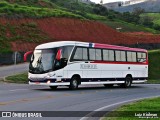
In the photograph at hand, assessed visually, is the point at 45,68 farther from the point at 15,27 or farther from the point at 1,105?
the point at 15,27

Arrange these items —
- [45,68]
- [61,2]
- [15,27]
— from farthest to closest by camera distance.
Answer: [61,2] → [15,27] → [45,68]

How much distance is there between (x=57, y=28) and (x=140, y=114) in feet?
172

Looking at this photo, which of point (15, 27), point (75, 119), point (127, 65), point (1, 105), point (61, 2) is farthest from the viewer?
point (61, 2)

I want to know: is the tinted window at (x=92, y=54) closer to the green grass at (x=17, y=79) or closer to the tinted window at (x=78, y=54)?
the tinted window at (x=78, y=54)

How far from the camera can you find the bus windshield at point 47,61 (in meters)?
25.9

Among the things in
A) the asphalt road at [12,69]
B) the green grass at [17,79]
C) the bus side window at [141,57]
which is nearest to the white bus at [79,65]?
the bus side window at [141,57]

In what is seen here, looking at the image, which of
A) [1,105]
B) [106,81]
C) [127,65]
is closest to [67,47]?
[106,81]

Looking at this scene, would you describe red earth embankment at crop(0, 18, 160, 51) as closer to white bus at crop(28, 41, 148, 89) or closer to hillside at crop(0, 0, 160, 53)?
hillside at crop(0, 0, 160, 53)

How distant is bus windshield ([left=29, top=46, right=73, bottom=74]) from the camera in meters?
25.9

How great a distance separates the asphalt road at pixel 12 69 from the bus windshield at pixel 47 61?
10.7 metres

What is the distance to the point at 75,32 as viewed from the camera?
68.4m

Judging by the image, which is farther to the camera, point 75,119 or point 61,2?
point 61,2

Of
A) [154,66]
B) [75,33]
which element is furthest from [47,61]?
[75,33]

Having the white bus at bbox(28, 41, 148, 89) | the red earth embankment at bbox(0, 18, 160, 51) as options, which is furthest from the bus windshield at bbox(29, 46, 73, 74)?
the red earth embankment at bbox(0, 18, 160, 51)
